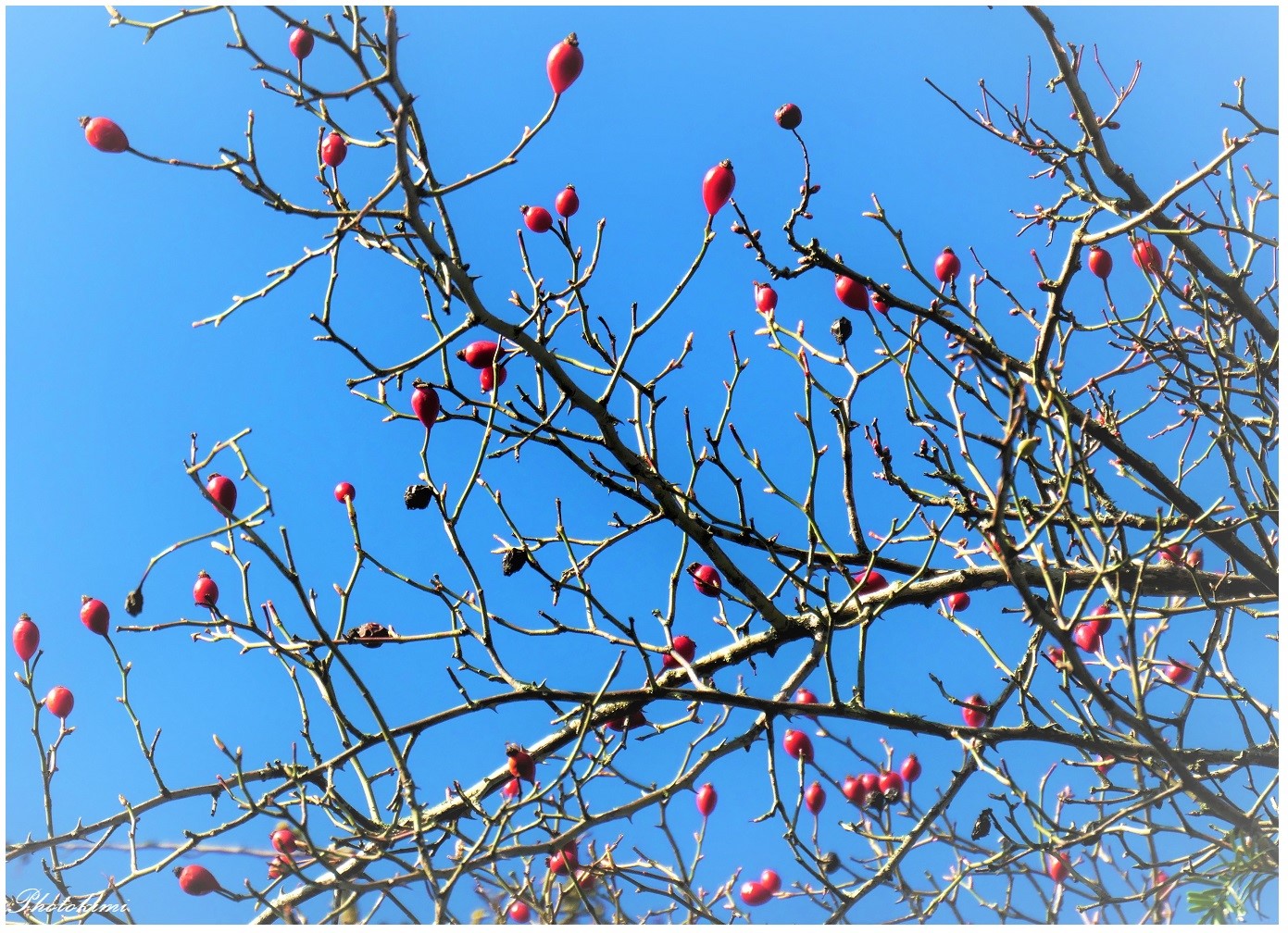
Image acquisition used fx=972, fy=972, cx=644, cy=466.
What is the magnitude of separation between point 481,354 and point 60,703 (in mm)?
1732

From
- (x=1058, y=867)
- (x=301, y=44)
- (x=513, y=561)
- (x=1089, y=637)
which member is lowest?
(x=1058, y=867)

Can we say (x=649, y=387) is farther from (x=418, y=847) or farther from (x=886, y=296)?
(x=418, y=847)

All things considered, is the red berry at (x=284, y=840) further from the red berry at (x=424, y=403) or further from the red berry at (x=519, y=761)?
the red berry at (x=424, y=403)

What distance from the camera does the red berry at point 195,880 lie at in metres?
2.46

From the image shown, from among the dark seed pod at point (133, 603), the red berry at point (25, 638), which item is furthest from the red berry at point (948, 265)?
the red berry at point (25, 638)

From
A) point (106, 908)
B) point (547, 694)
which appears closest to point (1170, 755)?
point (547, 694)

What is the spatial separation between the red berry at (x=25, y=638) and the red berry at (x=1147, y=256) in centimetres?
352

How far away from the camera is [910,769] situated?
3654 millimetres

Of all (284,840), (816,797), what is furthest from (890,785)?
(284,840)

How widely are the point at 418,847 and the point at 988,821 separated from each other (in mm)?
1773

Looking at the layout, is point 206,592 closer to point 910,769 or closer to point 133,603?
point 133,603

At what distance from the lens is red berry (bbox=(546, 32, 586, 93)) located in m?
2.28

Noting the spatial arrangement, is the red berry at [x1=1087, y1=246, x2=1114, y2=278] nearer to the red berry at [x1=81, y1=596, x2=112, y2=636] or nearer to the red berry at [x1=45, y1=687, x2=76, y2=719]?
the red berry at [x1=81, y1=596, x2=112, y2=636]

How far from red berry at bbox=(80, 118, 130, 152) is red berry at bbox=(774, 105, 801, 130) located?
1.64 m
